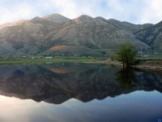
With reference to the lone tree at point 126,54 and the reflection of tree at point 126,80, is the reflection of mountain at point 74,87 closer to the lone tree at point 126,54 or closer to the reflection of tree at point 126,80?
the reflection of tree at point 126,80

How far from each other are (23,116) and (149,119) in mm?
17887

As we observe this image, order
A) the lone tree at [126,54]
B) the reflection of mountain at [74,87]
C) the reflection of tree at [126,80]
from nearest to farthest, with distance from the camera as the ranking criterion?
the reflection of mountain at [74,87] < the reflection of tree at [126,80] < the lone tree at [126,54]

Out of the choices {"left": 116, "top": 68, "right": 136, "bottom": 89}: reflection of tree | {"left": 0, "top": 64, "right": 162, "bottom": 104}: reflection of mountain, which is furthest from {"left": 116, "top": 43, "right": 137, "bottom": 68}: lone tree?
{"left": 0, "top": 64, "right": 162, "bottom": 104}: reflection of mountain

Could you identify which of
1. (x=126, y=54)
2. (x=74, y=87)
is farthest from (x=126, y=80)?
(x=126, y=54)

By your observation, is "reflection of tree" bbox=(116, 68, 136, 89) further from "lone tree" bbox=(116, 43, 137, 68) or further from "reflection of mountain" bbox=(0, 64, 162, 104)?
"lone tree" bbox=(116, 43, 137, 68)

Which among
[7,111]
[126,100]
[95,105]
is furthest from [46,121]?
[126,100]

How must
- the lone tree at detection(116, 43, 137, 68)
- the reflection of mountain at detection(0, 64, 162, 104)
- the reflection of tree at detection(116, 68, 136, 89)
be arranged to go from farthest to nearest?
the lone tree at detection(116, 43, 137, 68)
the reflection of tree at detection(116, 68, 136, 89)
the reflection of mountain at detection(0, 64, 162, 104)

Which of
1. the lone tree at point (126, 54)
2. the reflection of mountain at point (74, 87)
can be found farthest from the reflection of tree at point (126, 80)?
the lone tree at point (126, 54)

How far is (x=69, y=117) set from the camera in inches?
1655

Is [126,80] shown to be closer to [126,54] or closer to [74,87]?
[74,87]

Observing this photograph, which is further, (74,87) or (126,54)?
(126,54)

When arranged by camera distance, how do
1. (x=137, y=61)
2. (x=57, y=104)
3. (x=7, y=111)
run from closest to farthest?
1. (x=7, y=111)
2. (x=57, y=104)
3. (x=137, y=61)

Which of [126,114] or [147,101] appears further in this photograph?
[147,101]

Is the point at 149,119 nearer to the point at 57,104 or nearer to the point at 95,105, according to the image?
the point at 95,105
